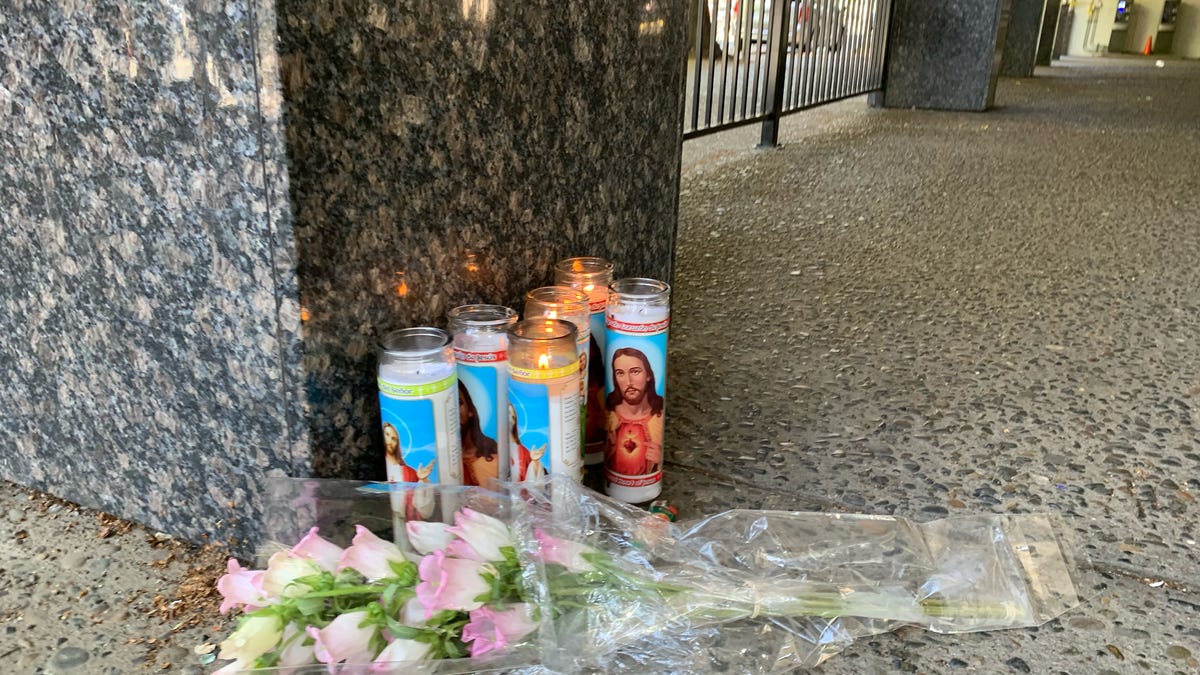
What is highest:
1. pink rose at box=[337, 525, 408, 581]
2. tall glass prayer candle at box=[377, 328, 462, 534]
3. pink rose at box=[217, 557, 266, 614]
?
tall glass prayer candle at box=[377, 328, 462, 534]

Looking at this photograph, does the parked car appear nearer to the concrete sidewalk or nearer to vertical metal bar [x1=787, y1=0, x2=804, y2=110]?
vertical metal bar [x1=787, y1=0, x2=804, y2=110]

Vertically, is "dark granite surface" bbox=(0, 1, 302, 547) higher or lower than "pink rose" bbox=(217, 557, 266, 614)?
higher

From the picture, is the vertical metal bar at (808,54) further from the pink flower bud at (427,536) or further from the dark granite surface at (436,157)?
the pink flower bud at (427,536)

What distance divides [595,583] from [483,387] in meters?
0.29

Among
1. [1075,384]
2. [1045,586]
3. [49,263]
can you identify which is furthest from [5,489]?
[1075,384]

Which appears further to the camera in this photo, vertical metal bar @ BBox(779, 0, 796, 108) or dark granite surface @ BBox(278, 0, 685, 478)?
vertical metal bar @ BBox(779, 0, 796, 108)

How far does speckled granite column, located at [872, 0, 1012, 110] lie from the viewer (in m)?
5.47

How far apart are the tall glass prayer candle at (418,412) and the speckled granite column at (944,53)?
550 centimetres

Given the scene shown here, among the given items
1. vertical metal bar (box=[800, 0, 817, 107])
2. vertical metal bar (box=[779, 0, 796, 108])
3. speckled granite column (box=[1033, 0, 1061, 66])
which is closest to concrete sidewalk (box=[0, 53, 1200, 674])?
vertical metal bar (box=[779, 0, 796, 108])

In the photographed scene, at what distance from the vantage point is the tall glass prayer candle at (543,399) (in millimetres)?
1013

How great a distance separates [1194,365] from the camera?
5.64ft

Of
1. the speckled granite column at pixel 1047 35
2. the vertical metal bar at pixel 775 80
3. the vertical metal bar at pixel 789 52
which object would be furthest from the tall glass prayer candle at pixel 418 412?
the speckled granite column at pixel 1047 35

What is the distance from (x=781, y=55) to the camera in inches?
167

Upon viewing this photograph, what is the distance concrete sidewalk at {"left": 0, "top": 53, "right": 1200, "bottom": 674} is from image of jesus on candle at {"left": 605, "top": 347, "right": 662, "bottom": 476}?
0.11 meters
